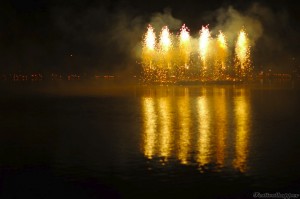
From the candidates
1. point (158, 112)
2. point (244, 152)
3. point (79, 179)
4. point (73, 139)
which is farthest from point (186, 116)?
point (79, 179)

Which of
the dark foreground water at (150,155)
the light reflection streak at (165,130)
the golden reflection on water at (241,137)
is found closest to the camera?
the dark foreground water at (150,155)

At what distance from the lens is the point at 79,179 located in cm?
2036

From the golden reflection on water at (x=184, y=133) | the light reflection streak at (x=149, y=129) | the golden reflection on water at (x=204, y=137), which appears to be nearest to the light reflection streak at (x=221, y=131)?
the golden reflection on water at (x=204, y=137)

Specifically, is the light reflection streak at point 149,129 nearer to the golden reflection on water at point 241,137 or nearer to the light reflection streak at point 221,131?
the light reflection streak at point 221,131

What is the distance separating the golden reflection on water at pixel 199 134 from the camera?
24.4m

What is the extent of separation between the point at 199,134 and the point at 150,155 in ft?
24.9

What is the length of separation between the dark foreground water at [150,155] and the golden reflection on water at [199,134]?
0.05 meters

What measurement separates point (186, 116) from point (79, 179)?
2344cm

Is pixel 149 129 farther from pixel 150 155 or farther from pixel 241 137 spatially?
pixel 150 155

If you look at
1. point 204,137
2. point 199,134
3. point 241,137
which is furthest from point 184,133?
point 241,137

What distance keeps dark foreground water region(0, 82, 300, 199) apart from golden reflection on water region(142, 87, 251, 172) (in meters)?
0.05

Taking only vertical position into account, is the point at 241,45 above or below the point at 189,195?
above

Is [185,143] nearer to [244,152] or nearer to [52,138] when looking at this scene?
[244,152]

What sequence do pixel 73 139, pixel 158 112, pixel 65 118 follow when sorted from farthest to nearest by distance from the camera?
pixel 158 112 → pixel 65 118 → pixel 73 139
